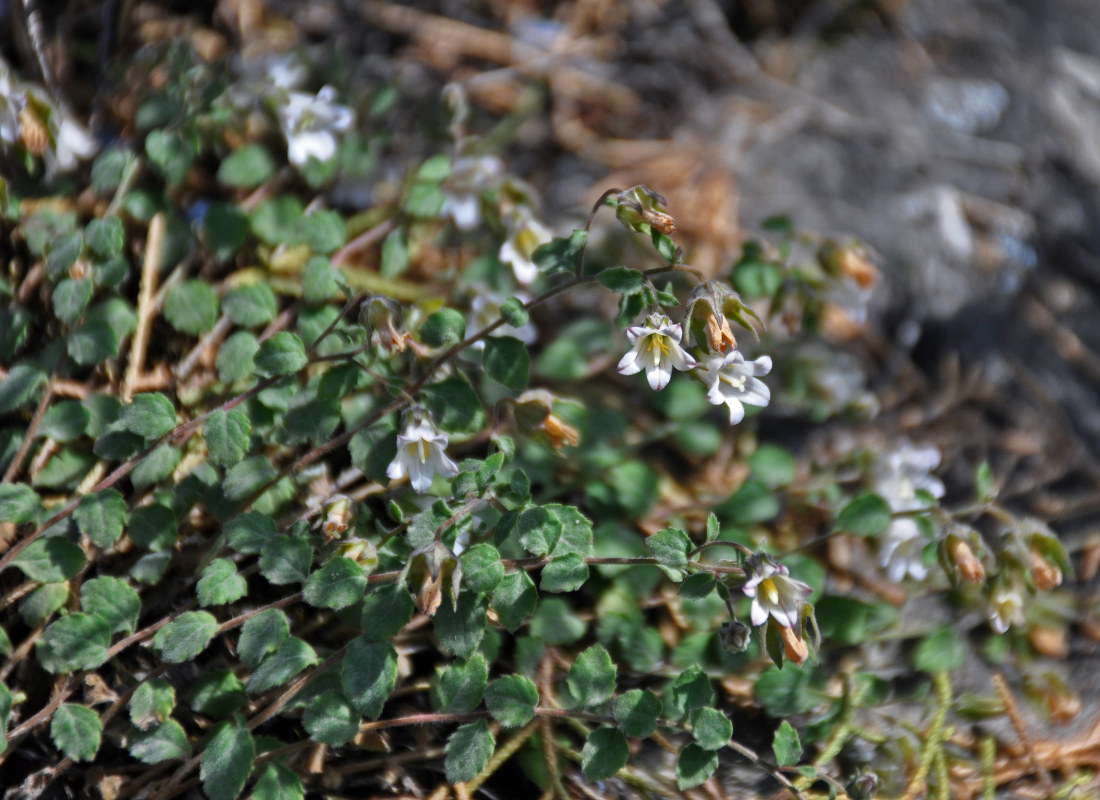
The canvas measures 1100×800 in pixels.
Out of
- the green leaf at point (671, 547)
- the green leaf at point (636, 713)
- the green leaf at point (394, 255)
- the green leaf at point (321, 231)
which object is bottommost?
the green leaf at point (636, 713)

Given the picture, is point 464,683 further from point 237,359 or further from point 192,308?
point 192,308

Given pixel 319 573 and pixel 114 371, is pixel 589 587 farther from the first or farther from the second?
pixel 114 371

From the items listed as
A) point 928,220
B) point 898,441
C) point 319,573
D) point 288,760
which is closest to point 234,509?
point 319,573

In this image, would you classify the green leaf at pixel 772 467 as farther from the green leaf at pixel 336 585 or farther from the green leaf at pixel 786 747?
the green leaf at pixel 336 585

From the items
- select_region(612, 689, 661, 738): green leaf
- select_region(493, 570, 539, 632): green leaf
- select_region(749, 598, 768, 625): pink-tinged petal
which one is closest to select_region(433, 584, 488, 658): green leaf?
select_region(493, 570, 539, 632): green leaf

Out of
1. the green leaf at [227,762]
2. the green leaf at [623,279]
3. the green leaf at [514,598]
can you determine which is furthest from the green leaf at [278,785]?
the green leaf at [623,279]

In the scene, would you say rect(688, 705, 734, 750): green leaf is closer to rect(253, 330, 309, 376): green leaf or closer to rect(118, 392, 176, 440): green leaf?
rect(253, 330, 309, 376): green leaf

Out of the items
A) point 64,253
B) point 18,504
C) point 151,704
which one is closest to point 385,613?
point 151,704
